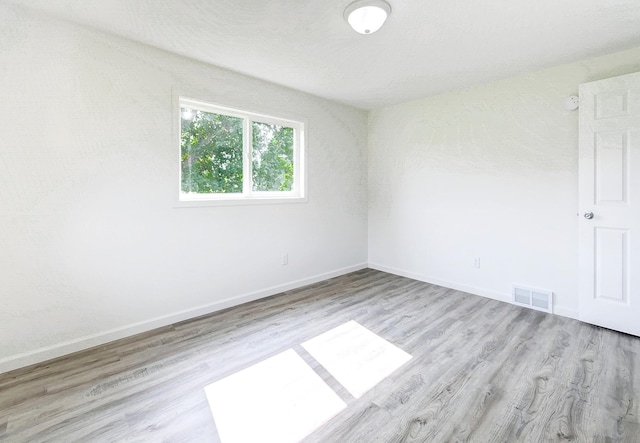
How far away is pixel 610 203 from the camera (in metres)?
2.53

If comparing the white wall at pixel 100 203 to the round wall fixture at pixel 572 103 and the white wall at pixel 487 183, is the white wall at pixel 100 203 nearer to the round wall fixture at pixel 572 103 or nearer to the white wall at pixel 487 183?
the white wall at pixel 487 183

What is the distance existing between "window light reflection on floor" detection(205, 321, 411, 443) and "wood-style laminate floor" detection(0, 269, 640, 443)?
56 millimetres

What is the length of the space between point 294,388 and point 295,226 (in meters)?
2.08

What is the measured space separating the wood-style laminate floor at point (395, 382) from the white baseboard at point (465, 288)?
10cm

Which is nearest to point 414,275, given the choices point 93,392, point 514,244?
point 514,244

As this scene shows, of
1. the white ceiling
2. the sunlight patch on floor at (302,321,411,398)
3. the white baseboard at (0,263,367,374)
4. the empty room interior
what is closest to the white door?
the empty room interior

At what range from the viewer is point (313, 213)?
3877 mm

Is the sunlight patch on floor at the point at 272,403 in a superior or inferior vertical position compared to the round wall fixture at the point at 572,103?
inferior

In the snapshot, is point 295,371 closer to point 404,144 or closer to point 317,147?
point 317,147

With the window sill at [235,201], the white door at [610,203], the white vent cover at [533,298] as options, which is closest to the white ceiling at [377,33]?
the white door at [610,203]

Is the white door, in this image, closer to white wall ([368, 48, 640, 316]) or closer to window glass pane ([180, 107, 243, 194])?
white wall ([368, 48, 640, 316])

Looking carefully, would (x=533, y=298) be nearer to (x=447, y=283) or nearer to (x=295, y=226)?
(x=447, y=283)

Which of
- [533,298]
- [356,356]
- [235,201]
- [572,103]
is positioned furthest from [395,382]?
[572,103]

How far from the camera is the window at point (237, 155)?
288 centimetres
